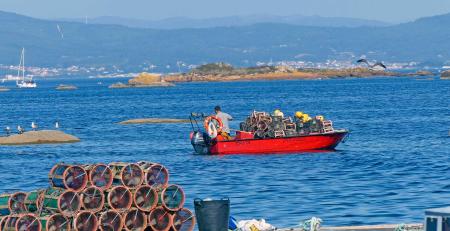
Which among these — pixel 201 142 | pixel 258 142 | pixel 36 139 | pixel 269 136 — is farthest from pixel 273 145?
pixel 36 139

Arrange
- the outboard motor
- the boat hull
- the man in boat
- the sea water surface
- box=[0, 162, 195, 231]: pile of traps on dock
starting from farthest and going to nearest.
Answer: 1. the outboard motor
2. the boat hull
3. the man in boat
4. the sea water surface
5. box=[0, 162, 195, 231]: pile of traps on dock

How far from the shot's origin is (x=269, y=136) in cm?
5122

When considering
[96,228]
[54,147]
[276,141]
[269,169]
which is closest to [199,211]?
[96,228]

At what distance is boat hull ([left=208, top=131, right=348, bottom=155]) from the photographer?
168ft

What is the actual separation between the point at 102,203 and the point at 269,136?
91.6 feet

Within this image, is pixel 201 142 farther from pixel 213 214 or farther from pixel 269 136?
pixel 213 214

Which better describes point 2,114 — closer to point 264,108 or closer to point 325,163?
point 264,108

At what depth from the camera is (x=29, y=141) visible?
218 feet

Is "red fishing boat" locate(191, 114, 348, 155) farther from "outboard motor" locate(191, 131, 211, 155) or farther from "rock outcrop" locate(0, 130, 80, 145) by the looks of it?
"rock outcrop" locate(0, 130, 80, 145)

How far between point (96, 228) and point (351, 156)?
3013cm

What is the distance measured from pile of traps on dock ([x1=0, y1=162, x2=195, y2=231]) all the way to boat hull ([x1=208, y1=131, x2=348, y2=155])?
26.0 metres

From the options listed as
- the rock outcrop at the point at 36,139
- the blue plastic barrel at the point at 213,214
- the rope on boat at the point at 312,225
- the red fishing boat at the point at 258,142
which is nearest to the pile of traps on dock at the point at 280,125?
the red fishing boat at the point at 258,142

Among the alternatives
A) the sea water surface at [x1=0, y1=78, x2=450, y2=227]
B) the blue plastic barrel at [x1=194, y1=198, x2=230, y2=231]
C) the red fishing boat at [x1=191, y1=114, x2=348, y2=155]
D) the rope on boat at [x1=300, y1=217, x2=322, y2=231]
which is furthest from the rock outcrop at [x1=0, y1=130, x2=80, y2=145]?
the blue plastic barrel at [x1=194, y1=198, x2=230, y2=231]

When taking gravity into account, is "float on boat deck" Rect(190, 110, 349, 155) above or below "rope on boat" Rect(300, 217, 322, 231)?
below
